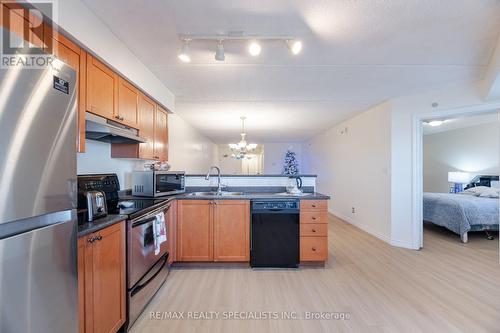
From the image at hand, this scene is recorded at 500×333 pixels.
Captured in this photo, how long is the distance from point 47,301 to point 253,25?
2.23m

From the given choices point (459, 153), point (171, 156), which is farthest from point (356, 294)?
point (459, 153)

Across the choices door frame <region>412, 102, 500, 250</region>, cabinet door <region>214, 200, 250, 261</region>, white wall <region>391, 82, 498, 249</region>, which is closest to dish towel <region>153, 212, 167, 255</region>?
cabinet door <region>214, 200, 250, 261</region>

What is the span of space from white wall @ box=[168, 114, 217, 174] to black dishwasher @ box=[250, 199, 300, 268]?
224 cm

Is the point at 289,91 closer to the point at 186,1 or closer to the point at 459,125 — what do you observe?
the point at 186,1

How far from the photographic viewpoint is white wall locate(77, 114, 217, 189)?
2.19 metres

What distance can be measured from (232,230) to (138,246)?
1.15 meters

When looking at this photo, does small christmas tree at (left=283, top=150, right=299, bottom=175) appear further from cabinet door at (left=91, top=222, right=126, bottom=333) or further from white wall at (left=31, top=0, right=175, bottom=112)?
cabinet door at (left=91, top=222, right=126, bottom=333)

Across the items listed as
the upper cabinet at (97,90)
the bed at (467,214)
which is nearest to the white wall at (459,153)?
the bed at (467,214)

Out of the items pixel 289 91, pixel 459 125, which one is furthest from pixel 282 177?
pixel 459 125

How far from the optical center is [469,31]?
6.45 ft

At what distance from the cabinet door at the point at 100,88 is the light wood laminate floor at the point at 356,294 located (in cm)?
179

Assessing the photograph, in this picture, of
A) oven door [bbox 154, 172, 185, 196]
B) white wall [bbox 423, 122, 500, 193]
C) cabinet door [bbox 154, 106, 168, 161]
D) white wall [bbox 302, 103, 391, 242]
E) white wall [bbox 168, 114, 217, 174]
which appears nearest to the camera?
oven door [bbox 154, 172, 185, 196]

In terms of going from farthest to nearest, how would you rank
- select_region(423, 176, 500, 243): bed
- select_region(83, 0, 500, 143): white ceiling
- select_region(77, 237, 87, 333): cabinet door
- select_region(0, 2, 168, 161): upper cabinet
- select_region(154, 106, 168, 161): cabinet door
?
select_region(423, 176, 500, 243): bed
select_region(154, 106, 168, 161): cabinet door
select_region(83, 0, 500, 143): white ceiling
select_region(77, 237, 87, 333): cabinet door
select_region(0, 2, 168, 161): upper cabinet

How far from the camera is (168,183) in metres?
2.81
